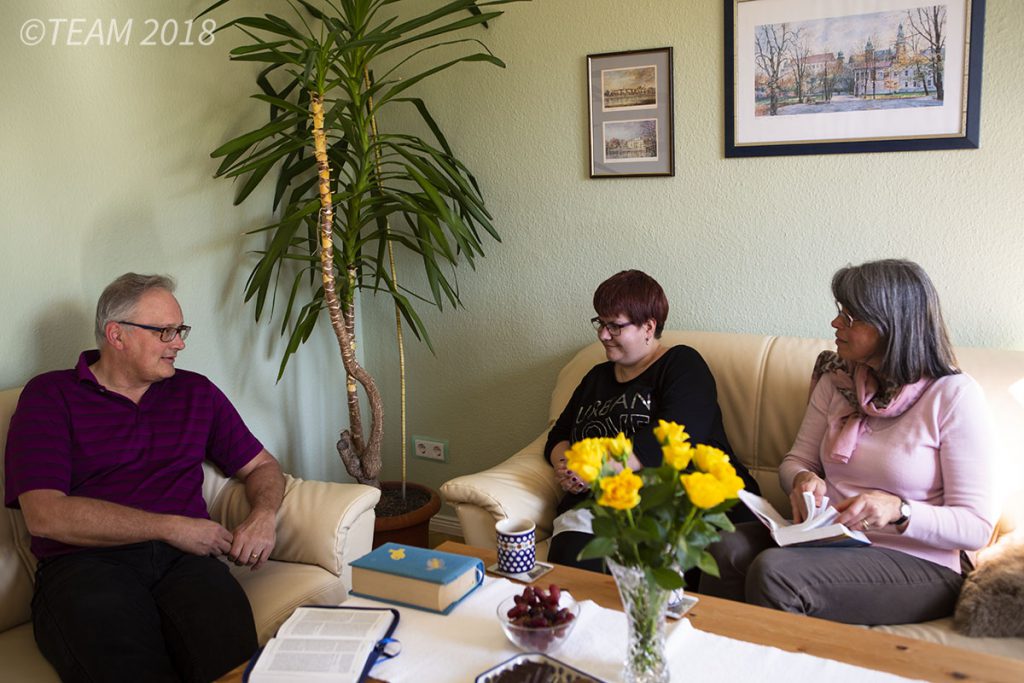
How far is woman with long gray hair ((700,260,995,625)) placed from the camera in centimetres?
189

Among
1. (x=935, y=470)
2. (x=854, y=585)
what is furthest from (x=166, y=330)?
(x=935, y=470)

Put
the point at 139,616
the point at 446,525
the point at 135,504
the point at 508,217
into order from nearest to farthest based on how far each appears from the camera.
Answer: the point at 139,616
the point at 135,504
the point at 508,217
the point at 446,525

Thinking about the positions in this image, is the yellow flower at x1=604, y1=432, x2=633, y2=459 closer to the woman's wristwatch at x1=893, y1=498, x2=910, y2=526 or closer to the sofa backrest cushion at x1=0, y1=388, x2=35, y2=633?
the woman's wristwatch at x1=893, y1=498, x2=910, y2=526

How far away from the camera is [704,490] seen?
116 centimetres

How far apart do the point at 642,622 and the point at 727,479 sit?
0.27m

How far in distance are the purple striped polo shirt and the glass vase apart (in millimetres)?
1322

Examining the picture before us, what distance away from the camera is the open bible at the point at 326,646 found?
1438 millimetres

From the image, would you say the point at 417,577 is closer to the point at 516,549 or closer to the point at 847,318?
the point at 516,549

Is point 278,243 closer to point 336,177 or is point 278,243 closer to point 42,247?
point 336,177

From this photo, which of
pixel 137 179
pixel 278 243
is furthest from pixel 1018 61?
pixel 137 179

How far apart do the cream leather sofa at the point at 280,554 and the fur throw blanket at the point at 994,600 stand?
1.40 meters

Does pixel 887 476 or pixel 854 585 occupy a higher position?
pixel 887 476

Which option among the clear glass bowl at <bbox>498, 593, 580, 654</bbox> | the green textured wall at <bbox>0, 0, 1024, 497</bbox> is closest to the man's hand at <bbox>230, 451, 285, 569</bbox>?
the green textured wall at <bbox>0, 0, 1024, 497</bbox>

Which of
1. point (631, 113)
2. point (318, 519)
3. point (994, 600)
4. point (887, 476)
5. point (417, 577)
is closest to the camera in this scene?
point (417, 577)
